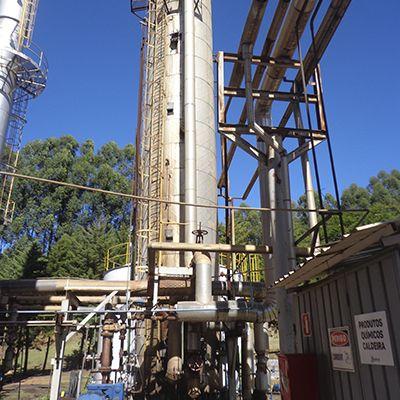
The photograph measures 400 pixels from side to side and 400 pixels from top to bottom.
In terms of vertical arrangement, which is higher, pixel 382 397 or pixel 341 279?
pixel 341 279

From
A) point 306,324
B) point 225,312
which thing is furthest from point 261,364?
point 306,324

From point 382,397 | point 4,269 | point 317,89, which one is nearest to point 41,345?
point 4,269

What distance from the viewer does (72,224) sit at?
166ft

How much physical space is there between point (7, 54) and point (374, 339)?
17.8m

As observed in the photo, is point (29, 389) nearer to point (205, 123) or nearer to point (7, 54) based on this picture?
point (205, 123)

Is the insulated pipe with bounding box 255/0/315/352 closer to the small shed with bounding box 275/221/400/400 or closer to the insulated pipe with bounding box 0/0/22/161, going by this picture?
the small shed with bounding box 275/221/400/400

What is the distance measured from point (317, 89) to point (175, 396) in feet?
36.8

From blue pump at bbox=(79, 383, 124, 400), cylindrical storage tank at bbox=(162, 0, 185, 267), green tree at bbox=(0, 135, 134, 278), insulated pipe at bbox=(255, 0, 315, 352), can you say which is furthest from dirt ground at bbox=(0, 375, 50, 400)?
green tree at bbox=(0, 135, 134, 278)

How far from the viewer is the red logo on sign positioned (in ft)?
18.9

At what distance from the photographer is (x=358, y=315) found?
214 inches

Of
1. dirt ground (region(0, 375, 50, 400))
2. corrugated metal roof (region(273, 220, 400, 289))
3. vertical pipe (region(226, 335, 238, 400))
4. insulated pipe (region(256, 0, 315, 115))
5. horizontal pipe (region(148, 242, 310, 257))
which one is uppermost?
insulated pipe (region(256, 0, 315, 115))

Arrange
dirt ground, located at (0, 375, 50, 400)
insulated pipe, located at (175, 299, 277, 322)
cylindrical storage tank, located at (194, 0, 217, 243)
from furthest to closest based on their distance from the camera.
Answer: dirt ground, located at (0, 375, 50, 400) → cylindrical storage tank, located at (194, 0, 217, 243) → insulated pipe, located at (175, 299, 277, 322)

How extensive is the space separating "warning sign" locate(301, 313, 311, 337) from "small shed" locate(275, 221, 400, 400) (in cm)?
4

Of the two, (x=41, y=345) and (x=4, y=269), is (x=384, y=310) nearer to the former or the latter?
(x=41, y=345)
